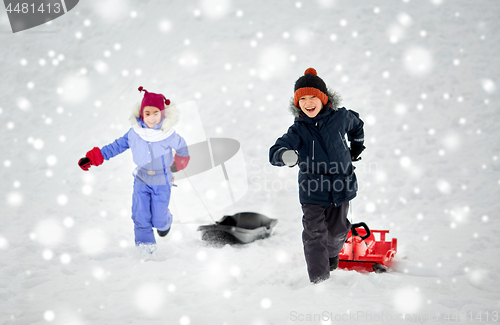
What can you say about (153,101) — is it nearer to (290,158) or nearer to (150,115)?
(150,115)

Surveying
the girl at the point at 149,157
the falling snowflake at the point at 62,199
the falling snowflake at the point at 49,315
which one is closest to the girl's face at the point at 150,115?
the girl at the point at 149,157

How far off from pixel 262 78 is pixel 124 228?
345 centimetres

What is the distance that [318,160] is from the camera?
266cm

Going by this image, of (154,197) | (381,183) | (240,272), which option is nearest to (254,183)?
(381,183)

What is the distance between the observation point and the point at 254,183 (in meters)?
5.40

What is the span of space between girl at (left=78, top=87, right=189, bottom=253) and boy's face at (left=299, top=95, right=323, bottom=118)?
132cm

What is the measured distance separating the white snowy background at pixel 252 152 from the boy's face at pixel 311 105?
1105mm

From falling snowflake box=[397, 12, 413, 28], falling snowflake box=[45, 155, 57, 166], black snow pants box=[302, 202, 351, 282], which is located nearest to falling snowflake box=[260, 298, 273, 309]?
Result: black snow pants box=[302, 202, 351, 282]

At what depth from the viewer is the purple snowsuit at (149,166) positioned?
11.3 feet

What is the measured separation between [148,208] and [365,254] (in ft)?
6.07

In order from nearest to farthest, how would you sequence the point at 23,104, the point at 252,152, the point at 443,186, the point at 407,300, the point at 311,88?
the point at 407,300 < the point at 311,88 < the point at 443,186 < the point at 252,152 < the point at 23,104

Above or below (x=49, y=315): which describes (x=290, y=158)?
above

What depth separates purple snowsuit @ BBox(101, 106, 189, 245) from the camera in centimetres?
345

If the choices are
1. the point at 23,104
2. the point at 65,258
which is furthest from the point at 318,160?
the point at 23,104
